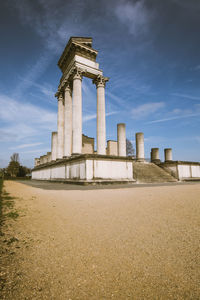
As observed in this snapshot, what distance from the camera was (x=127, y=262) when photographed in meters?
1.57

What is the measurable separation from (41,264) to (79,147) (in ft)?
44.5

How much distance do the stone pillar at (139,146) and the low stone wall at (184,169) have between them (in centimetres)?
369

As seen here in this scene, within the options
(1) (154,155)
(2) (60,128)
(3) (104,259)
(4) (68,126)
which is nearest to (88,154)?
(4) (68,126)

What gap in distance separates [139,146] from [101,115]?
885 centimetres

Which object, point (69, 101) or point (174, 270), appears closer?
point (174, 270)

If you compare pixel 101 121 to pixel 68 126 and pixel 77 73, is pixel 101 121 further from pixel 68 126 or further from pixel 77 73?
pixel 77 73

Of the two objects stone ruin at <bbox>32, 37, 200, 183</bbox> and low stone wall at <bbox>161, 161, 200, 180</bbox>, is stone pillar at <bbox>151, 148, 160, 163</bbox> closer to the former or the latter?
stone ruin at <bbox>32, 37, 200, 183</bbox>

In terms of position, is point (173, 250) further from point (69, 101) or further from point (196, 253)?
point (69, 101)

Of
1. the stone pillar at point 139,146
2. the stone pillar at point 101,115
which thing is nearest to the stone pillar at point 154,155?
the stone pillar at point 139,146

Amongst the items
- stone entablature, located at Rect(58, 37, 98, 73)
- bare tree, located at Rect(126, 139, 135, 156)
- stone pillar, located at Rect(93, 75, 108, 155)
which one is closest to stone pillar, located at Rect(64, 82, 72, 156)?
stone pillar, located at Rect(93, 75, 108, 155)

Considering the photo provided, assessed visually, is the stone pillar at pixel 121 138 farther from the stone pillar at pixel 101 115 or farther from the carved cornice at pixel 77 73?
the carved cornice at pixel 77 73

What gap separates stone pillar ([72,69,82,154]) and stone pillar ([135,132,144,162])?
10.5 m

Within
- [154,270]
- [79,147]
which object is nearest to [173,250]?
[154,270]

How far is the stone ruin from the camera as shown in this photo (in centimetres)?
1238
